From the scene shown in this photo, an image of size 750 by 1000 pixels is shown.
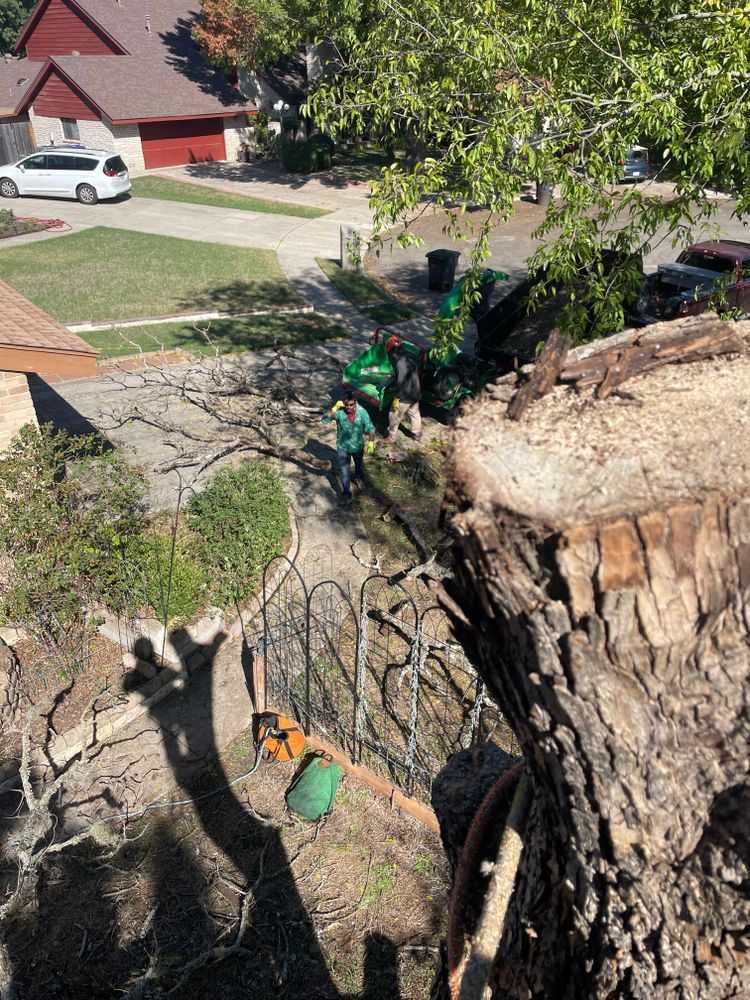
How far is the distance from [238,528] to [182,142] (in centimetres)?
2845

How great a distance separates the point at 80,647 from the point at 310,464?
408 centimetres

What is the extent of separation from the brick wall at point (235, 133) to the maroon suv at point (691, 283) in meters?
23.4

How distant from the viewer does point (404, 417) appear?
35.6 ft

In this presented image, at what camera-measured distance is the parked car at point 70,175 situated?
82.9 feet

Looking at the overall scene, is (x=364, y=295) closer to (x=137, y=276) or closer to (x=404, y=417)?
(x=137, y=276)

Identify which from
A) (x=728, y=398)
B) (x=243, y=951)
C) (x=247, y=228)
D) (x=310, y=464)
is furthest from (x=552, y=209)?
(x=247, y=228)

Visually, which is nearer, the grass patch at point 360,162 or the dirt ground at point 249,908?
the dirt ground at point 249,908

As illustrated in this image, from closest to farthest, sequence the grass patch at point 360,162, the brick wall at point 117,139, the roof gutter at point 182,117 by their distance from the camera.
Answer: the roof gutter at point 182,117, the brick wall at point 117,139, the grass patch at point 360,162

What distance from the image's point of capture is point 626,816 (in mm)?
1687

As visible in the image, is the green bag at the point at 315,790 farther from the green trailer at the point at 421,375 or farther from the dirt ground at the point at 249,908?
the green trailer at the point at 421,375

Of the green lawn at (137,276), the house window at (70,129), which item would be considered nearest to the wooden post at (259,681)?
the green lawn at (137,276)

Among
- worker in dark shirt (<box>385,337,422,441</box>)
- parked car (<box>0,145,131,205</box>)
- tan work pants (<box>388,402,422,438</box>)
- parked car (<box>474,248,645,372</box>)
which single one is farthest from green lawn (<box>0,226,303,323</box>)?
tan work pants (<box>388,402,422,438</box>)

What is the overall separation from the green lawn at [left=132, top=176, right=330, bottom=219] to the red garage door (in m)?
1.88

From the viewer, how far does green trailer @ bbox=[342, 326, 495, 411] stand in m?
10.6
